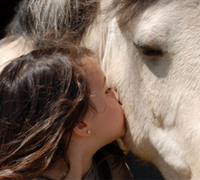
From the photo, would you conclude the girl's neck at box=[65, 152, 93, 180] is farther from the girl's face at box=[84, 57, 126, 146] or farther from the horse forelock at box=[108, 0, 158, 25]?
the horse forelock at box=[108, 0, 158, 25]

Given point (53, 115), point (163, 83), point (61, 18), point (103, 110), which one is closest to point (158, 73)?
point (163, 83)

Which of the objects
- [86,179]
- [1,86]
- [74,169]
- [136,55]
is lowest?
[86,179]

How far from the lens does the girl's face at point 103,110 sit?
1028 mm

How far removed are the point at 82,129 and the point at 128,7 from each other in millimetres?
483

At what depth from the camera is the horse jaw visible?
0.85 metres

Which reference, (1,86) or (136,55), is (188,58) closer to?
(136,55)

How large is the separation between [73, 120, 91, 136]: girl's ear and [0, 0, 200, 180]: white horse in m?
0.17

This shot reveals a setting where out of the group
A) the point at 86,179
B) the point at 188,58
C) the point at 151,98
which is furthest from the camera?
the point at 86,179

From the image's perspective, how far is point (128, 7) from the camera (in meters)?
1.01

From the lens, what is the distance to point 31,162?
3.16 ft

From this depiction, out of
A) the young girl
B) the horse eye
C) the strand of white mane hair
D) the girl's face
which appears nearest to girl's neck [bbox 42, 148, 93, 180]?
the young girl

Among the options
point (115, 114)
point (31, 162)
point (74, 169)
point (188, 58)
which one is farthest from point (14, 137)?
point (188, 58)

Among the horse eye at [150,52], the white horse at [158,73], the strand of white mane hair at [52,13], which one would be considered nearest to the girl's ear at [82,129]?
the white horse at [158,73]

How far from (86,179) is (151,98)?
439 millimetres
